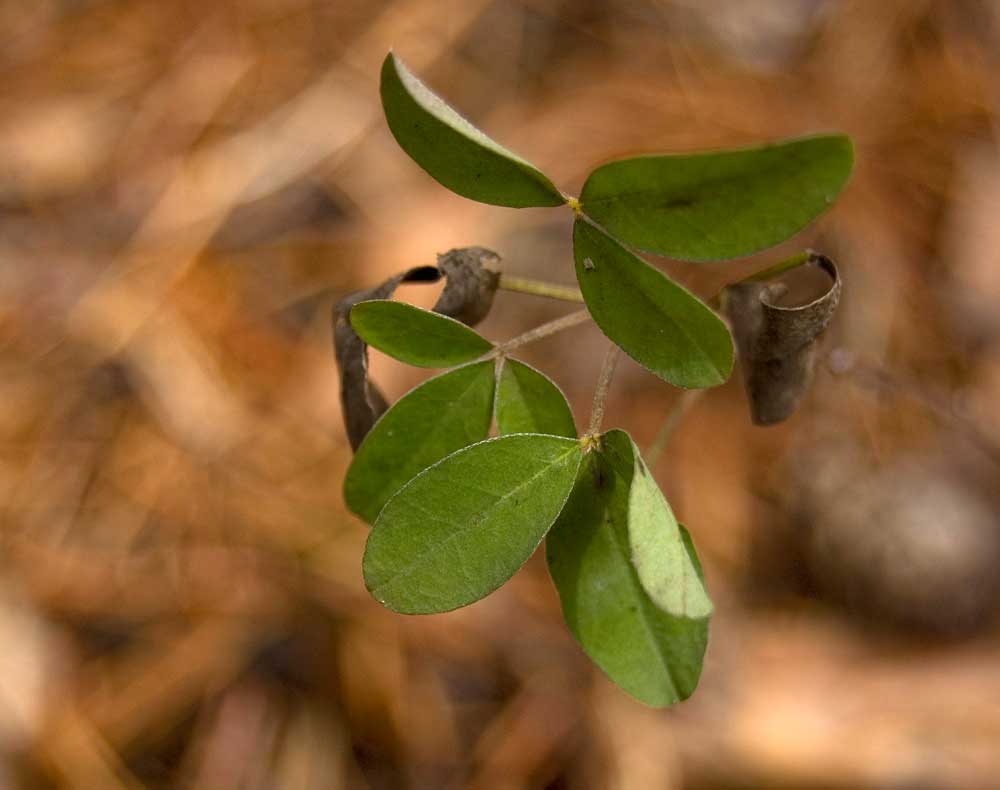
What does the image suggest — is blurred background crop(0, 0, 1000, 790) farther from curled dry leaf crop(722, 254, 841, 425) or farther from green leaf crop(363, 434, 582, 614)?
green leaf crop(363, 434, 582, 614)

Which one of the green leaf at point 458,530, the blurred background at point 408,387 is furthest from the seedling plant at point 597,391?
the blurred background at point 408,387

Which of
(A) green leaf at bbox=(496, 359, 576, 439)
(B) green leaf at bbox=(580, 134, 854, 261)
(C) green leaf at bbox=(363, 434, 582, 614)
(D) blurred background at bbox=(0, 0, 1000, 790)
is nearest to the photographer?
(B) green leaf at bbox=(580, 134, 854, 261)

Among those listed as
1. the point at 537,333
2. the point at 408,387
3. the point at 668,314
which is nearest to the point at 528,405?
the point at 537,333

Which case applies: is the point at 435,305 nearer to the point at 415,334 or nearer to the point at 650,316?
the point at 415,334

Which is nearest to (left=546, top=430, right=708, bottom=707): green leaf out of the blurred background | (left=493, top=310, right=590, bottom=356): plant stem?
(left=493, top=310, right=590, bottom=356): plant stem

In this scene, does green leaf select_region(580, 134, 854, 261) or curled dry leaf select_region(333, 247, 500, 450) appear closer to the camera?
green leaf select_region(580, 134, 854, 261)

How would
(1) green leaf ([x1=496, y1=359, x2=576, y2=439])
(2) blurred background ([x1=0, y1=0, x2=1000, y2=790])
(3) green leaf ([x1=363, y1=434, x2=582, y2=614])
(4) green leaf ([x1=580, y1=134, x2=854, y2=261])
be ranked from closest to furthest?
(4) green leaf ([x1=580, y1=134, x2=854, y2=261]), (3) green leaf ([x1=363, y1=434, x2=582, y2=614]), (1) green leaf ([x1=496, y1=359, x2=576, y2=439]), (2) blurred background ([x1=0, y1=0, x2=1000, y2=790])
